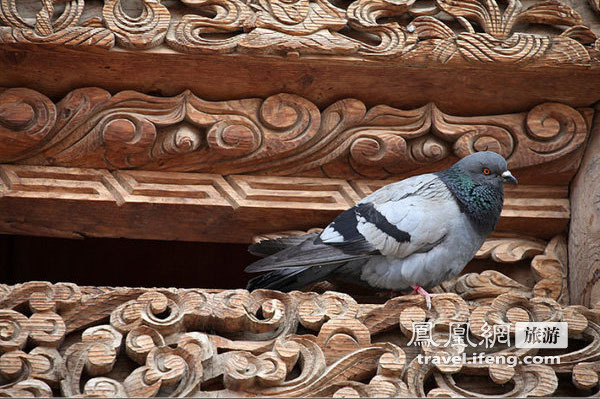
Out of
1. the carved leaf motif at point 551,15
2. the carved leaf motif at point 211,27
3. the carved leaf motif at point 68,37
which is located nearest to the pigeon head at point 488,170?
the carved leaf motif at point 551,15

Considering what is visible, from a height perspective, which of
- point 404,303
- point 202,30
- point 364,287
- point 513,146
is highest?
point 202,30

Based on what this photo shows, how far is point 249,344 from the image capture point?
115 inches

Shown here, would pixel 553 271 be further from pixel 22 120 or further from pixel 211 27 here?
pixel 22 120

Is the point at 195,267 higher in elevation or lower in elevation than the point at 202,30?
lower

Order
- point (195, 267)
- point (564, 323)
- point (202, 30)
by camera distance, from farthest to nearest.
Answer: point (195, 267) < point (202, 30) < point (564, 323)

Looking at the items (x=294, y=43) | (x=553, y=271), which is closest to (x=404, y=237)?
(x=553, y=271)

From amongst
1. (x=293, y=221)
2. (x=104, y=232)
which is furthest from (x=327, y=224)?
(x=104, y=232)

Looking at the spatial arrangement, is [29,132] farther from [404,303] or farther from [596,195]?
[596,195]

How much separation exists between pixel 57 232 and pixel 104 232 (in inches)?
6.6

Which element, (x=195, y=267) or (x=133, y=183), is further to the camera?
(x=195, y=267)

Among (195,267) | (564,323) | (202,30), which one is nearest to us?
(564,323)

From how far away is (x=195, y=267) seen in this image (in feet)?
14.1

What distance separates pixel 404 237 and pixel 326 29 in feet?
2.62

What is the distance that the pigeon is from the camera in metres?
3.21
